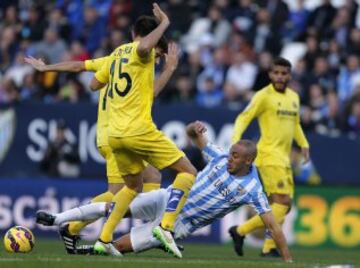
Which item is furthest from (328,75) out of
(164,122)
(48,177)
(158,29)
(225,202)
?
(158,29)

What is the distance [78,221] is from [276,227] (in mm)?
2304

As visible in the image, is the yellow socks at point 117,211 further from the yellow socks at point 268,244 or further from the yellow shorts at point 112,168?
the yellow socks at point 268,244

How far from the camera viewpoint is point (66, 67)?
14875 mm

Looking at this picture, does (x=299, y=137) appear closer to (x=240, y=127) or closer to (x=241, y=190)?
(x=240, y=127)

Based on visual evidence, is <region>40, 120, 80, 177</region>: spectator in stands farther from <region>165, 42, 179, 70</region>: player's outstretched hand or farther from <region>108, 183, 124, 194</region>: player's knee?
<region>165, 42, 179, 70</region>: player's outstretched hand

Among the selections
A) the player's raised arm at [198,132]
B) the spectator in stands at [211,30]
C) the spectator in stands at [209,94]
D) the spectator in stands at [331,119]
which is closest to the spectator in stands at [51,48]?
the spectator in stands at [211,30]

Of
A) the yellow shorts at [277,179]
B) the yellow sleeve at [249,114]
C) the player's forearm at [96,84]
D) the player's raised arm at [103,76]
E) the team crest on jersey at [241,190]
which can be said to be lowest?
the yellow shorts at [277,179]

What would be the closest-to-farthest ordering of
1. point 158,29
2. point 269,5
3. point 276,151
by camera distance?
point 158,29 → point 276,151 → point 269,5

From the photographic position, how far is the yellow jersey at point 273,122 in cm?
1764

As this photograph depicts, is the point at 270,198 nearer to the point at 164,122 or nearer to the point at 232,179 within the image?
the point at 232,179

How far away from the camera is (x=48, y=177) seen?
22.5 m

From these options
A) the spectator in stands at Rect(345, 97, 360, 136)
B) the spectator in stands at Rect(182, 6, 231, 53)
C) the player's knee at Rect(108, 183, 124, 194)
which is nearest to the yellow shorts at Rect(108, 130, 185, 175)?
the player's knee at Rect(108, 183, 124, 194)

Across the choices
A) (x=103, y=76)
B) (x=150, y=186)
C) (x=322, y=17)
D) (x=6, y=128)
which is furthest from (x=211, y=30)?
(x=103, y=76)

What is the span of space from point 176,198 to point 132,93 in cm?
126
